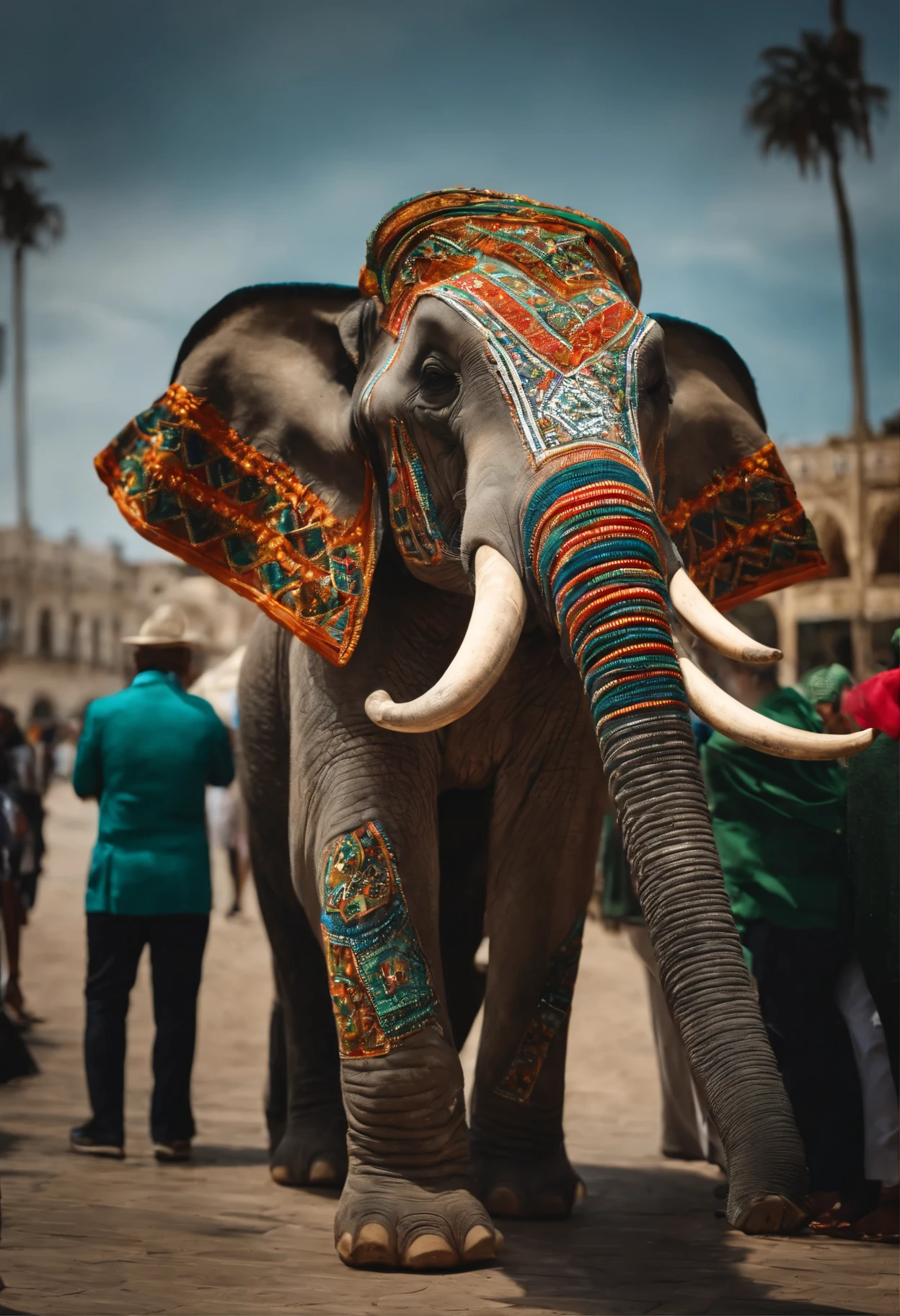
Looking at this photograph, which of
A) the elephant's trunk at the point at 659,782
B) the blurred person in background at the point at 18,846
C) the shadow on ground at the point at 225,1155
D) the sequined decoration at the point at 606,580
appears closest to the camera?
the elephant's trunk at the point at 659,782

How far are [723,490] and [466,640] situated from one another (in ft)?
5.68

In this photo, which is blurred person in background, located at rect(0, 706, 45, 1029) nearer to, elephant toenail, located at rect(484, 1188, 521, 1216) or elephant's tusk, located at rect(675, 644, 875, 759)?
elephant toenail, located at rect(484, 1188, 521, 1216)

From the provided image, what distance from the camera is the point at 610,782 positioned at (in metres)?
4.08

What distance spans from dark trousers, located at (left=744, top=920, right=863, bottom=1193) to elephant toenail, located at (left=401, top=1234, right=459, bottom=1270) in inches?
55.1

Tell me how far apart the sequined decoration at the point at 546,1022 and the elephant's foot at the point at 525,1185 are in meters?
0.23

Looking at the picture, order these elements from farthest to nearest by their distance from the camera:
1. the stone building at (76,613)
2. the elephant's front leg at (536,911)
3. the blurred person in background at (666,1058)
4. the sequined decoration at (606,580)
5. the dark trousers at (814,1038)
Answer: the stone building at (76,613), the blurred person in background at (666,1058), the dark trousers at (814,1038), the elephant's front leg at (536,911), the sequined decoration at (606,580)

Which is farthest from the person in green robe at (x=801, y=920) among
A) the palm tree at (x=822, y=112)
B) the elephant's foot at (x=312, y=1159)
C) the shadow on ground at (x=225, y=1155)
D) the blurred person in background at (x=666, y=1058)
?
the palm tree at (x=822, y=112)

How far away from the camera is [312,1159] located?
5938 millimetres

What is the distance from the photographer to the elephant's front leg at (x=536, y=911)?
206 inches

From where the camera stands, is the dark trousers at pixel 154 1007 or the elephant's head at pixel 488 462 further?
the dark trousers at pixel 154 1007

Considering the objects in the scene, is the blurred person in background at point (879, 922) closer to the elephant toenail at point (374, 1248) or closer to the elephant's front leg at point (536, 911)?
the elephant's front leg at point (536, 911)

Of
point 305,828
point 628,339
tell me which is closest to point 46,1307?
point 305,828

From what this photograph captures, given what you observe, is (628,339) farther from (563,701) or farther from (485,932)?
(485,932)

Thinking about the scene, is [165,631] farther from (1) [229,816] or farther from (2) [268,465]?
(1) [229,816]
